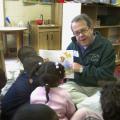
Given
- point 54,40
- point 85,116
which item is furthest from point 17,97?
point 54,40

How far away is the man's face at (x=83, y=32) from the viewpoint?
1945 millimetres

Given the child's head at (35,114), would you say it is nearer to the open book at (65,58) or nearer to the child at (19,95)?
the child at (19,95)

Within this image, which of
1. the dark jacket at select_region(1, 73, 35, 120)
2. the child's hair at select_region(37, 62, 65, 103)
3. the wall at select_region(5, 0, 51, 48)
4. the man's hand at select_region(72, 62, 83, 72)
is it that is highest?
the wall at select_region(5, 0, 51, 48)

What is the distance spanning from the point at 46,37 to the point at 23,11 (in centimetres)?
80

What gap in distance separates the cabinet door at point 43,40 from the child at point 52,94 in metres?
2.83

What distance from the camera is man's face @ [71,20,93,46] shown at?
76.6 inches

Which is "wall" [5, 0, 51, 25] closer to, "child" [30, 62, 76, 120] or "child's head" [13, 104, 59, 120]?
"child" [30, 62, 76, 120]

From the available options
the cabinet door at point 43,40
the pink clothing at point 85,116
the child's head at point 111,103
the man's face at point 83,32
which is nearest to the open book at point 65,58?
the man's face at point 83,32

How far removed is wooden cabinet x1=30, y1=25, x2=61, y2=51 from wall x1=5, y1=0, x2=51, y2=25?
0.41 meters

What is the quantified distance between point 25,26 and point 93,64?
9.58ft

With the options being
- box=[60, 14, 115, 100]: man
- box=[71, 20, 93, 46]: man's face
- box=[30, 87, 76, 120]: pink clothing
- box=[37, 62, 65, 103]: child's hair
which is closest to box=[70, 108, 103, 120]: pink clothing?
box=[30, 87, 76, 120]: pink clothing

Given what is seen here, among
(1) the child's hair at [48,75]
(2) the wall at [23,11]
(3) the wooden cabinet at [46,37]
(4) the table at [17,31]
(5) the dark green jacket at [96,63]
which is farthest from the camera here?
(2) the wall at [23,11]

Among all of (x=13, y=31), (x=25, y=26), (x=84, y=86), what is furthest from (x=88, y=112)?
(x=25, y=26)

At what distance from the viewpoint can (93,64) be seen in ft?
6.51
